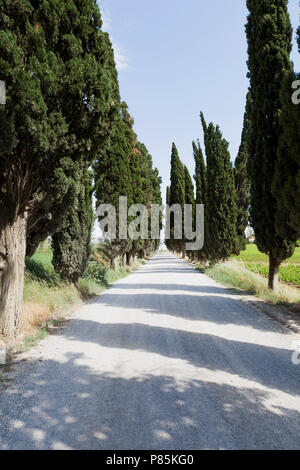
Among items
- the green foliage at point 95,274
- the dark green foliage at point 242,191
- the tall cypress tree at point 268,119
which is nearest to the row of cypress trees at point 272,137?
the tall cypress tree at point 268,119

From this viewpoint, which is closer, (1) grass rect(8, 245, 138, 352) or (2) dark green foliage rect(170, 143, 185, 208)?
(1) grass rect(8, 245, 138, 352)

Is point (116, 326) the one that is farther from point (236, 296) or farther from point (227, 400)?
point (236, 296)

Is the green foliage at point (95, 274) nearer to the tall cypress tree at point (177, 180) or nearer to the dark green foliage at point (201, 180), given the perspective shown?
the dark green foliage at point (201, 180)

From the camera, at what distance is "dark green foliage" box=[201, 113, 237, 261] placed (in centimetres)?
2262

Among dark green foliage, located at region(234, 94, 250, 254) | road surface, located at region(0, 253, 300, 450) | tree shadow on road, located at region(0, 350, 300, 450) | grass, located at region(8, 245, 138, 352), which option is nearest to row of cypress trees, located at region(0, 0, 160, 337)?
grass, located at region(8, 245, 138, 352)

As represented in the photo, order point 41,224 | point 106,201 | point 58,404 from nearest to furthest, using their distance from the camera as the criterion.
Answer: point 58,404 → point 41,224 → point 106,201

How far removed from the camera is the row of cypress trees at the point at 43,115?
5562 millimetres

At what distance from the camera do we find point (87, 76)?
6582 mm

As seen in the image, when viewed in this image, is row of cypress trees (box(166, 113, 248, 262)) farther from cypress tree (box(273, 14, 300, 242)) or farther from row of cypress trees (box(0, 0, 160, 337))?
row of cypress trees (box(0, 0, 160, 337))

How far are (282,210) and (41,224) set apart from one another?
646 centimetres

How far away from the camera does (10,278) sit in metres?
6.23

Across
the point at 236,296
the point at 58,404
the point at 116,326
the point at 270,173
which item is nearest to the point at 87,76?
the point at 116,326

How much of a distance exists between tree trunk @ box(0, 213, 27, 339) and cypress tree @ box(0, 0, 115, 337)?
0.06ft

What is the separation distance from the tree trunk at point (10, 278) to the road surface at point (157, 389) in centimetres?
78
